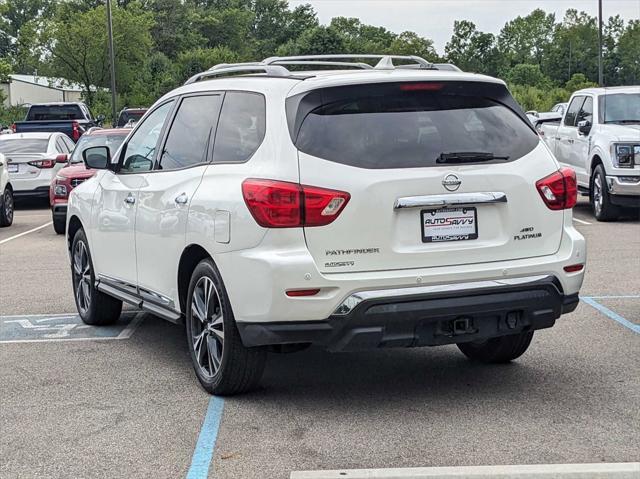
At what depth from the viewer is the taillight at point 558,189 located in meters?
6.24

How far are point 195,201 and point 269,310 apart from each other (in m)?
1.06

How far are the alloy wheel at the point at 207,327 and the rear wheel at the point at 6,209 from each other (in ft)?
40.0

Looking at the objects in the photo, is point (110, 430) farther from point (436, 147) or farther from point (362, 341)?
point (436, 147)

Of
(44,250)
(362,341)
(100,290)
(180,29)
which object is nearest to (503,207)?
(362,341)

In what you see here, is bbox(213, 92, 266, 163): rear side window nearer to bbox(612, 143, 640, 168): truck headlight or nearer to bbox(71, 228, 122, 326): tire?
bbox(71, 228, 122, 326): tire

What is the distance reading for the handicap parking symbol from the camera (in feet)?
28.1

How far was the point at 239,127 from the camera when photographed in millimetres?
6539

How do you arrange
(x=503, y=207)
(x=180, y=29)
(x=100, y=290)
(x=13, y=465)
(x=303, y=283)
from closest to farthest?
(x=13, y=465) → (x=303, y=283) → (x=503, y=207) → (x=100, y=290) → (x=180, y=29)

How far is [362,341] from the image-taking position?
228 inches

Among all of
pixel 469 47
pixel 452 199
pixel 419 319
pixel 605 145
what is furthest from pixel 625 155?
pixel 469 47

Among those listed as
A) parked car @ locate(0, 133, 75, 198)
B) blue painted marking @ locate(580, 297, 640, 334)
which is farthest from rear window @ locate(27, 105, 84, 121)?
blue painted marking @ locate(580, 297, 640, 334)

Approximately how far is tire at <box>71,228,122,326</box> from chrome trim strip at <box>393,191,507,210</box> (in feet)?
11.9

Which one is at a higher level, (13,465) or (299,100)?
(299,100)

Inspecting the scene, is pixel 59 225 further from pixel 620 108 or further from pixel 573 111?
pixel 620 108
